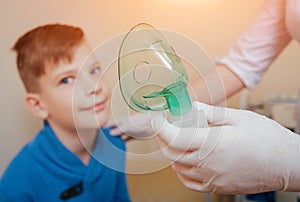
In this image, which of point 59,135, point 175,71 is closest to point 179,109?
point 175,71

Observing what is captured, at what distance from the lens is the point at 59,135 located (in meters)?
0.90

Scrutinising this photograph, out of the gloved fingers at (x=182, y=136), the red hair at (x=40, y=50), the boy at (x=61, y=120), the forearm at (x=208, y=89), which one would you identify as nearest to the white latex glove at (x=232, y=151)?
the gloved fingers at (x=182, y=136)

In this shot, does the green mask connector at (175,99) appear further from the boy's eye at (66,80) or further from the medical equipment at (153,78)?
the boy's eye at (66,80)

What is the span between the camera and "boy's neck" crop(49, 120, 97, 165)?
0.88 metres

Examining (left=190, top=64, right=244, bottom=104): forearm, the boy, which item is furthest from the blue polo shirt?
(left=190, top=64, right=244, bottom=104): forearm

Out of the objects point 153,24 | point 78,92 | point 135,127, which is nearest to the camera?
point 135,127

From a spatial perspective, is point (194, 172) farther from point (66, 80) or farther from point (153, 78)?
point (66, 80)

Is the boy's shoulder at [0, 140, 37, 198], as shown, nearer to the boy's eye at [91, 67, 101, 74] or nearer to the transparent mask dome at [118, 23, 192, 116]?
the boy's eye at [91, 67, 101, 74]

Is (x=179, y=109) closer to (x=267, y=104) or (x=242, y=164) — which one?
Result: (x=242, y=164)

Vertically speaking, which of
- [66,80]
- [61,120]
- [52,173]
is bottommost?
[52,173]

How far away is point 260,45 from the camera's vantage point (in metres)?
0.96

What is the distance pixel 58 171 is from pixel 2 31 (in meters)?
0.36

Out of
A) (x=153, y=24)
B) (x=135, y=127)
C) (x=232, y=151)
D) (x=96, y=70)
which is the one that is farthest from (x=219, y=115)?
(x=153, y=24)

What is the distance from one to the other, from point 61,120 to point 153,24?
40cm
